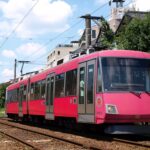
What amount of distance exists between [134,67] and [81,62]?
2325mm

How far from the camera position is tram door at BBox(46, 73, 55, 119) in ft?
78.1

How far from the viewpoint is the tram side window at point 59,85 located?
71.9 ft

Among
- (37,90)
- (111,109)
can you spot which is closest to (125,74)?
(111,109)

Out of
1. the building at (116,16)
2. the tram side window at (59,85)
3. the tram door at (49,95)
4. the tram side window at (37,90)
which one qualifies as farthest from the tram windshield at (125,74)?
the building at (116,16)

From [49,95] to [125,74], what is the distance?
25.1 ft

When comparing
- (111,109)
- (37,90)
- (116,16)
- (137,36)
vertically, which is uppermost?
(116,16)

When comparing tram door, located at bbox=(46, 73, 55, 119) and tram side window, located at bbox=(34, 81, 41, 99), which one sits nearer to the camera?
tram door, located at bbox=(46, 73, 55, 119)

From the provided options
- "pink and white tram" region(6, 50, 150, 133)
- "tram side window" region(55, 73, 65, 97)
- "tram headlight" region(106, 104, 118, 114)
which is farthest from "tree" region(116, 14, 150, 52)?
"tram headlight" region(106, 104, 118, 114)

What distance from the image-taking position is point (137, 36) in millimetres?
31094

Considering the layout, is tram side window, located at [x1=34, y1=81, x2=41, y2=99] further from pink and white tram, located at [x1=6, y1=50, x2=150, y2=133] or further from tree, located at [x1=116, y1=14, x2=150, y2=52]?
pink and white tram, located at [x1=6, y1=50, x2=150, y2=133]

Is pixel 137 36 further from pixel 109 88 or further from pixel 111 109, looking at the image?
pixel 111 109

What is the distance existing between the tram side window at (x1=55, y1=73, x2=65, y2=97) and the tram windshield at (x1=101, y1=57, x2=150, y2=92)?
15.3 ft

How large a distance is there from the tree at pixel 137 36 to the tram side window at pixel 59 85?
8995mm

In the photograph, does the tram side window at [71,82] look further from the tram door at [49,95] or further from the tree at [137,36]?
the tree at [137,36]
